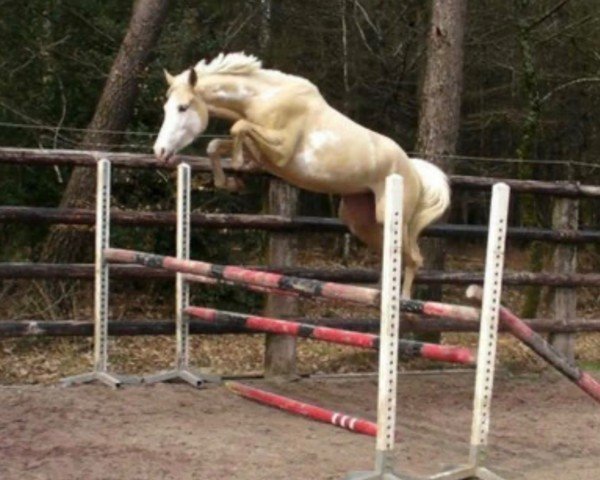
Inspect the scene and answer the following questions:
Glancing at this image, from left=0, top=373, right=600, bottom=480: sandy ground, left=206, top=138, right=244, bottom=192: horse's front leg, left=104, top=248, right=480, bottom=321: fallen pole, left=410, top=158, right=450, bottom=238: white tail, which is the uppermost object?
left=206, top=138, right=244, bottom=192: horse's front leg

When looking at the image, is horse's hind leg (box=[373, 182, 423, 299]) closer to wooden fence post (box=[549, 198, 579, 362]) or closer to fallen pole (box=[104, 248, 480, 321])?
fallen pole (box=[104, 248, 480, 321])

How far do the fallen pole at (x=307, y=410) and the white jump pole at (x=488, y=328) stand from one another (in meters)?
0.38

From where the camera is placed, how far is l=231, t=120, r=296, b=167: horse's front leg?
5.06 metres

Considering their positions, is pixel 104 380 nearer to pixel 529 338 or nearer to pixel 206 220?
pixel 206 220

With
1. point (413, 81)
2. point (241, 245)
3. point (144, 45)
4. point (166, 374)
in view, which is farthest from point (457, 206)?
point (166, 374)

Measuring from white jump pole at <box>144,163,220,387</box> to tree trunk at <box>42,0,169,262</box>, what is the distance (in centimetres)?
341

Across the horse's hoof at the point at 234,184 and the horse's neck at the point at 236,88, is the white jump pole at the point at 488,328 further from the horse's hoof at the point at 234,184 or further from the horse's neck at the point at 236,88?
the horse's hoof at the point at 234,184

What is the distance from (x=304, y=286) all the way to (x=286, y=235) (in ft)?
6.75

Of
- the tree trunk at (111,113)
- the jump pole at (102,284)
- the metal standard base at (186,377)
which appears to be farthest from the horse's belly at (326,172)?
the tree trunk at (111,113)

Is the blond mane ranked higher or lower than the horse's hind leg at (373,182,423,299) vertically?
higher

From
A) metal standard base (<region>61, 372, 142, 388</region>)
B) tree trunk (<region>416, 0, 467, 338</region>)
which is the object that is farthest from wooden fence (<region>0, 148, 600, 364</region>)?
tree trunk (<region>416, 0, 467, 338</region>)

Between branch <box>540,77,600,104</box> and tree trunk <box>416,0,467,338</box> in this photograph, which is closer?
tree trunk <box>416,0,467,338</box>

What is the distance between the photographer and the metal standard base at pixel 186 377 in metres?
5.77

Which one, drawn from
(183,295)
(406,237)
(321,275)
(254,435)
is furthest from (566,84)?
(254,435)
